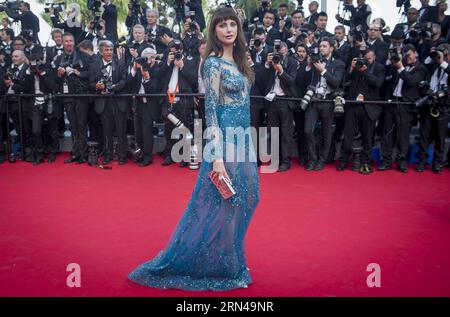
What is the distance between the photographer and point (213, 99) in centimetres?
289

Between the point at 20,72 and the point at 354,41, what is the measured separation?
4797 mm

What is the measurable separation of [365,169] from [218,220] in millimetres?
3978

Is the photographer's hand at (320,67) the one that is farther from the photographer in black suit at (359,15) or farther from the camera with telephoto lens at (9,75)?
the camera with telephoto lens at (9,75)

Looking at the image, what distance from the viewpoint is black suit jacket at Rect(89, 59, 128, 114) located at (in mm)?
6996

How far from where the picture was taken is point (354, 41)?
7105mm

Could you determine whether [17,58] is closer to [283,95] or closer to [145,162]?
[145,162]

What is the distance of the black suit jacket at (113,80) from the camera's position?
7.00m

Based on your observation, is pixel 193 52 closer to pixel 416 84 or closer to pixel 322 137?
pixel 322 137

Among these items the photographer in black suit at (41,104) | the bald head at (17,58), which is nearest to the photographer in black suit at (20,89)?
the bald head at (17,58)

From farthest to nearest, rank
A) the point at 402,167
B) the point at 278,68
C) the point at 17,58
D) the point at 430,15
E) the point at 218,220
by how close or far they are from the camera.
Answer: the point at 430,15, the point at 17,58, the point at 402,167, the point at 278,68, the point at 218,220

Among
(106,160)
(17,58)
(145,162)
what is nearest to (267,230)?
(145,162)
